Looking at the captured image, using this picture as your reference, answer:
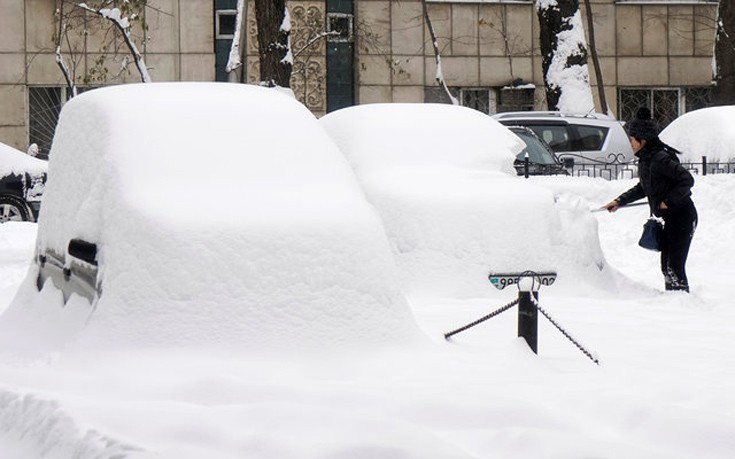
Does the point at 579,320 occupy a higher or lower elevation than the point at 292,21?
lower

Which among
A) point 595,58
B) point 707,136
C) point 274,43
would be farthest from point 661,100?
point 274,43

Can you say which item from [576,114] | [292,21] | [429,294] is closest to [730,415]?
[429,294]

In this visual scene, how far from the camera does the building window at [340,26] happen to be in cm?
3453

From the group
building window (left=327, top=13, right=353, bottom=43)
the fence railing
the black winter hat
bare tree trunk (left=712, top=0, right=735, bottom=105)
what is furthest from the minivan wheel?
building window (left=327, top=13, right=353, bottom=43)

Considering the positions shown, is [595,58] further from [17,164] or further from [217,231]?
[217,231]

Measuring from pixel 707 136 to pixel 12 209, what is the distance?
9594mm

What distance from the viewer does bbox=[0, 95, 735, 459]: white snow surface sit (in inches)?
242

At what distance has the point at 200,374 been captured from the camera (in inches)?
283

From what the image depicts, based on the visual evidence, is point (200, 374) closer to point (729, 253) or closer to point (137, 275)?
point (137, 275)

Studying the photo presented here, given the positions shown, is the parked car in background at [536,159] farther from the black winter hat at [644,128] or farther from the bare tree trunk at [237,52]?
the black winter hat at [644,128]

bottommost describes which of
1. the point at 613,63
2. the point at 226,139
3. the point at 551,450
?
the point at 551,450

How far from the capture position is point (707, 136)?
21812mm

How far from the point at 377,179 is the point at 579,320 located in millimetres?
2235

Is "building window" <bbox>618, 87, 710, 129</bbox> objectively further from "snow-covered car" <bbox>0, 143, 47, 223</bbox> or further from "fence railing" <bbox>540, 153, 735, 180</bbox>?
"snow-covered car" <bbox>0, 143, 47, 223</bbox>
